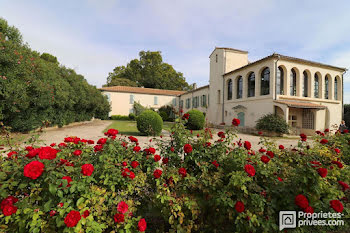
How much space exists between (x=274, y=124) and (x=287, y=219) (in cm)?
1283

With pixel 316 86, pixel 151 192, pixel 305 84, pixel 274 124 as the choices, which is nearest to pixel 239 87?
pixel 305 84

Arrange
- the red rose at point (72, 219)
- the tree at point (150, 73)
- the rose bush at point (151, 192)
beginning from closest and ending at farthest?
1. the red rose at point (72, 219)
2. the rose bush at point (151, 192)
3. the tree at point (150, 73)

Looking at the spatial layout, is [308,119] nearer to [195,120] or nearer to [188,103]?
[195,120]

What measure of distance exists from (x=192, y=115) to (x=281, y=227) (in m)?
13.3

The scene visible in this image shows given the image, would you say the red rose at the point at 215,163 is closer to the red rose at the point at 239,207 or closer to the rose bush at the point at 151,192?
the rose bush at the point at 151,192

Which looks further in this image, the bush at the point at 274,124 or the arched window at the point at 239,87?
the arched window at the point at 239,87

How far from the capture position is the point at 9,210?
3.95 ft

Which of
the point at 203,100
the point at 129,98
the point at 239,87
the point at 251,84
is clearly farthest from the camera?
the point at 129,98

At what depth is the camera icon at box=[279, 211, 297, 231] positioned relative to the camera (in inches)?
60.8

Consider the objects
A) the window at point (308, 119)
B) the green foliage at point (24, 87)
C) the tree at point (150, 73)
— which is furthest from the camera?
the tree at point (150, 73)

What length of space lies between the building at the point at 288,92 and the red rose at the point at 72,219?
1489 centimetres

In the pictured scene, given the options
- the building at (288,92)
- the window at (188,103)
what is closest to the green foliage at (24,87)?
the building at (288,92)

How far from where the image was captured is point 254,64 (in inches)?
587

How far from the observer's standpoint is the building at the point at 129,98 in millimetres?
30438
